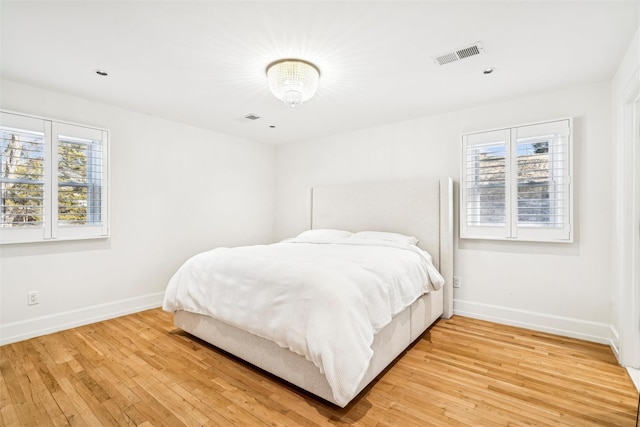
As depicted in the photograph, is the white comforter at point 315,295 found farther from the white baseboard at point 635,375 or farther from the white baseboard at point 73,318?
the white baseboard at point 635,375

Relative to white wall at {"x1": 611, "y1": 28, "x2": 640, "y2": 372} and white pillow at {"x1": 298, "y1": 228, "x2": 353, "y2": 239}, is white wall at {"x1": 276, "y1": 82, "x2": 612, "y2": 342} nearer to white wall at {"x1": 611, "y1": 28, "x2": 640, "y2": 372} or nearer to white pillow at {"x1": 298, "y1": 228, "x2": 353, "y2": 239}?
white wall at {"x1": 611, "y1": 28, "x2": 640, "y2": 372}

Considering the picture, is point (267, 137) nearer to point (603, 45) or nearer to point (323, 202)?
point (323, 202)

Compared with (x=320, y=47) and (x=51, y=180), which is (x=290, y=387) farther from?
(x=51, y=180)

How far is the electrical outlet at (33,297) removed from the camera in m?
2.84

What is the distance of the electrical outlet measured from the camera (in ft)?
9.32

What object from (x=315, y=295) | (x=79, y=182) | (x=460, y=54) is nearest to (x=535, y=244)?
(x=460, y=54)

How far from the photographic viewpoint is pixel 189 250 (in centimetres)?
409

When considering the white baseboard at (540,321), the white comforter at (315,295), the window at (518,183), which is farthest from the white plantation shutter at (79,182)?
the white baseboard at (540,321)

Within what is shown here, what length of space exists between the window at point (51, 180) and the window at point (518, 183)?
13.4ft

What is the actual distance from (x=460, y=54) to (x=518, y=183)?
1.57 meters

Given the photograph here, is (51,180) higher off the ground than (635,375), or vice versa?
(51,180)

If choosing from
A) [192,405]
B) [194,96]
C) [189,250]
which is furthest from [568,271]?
[189,250]

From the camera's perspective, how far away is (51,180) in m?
2.93

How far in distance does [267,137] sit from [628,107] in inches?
161
